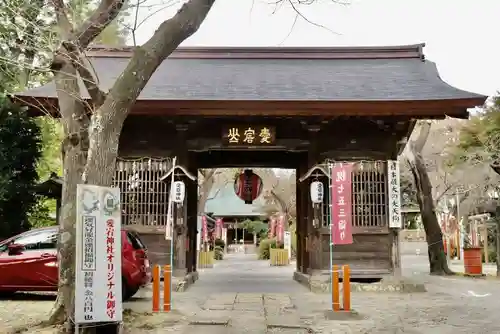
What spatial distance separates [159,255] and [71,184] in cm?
588

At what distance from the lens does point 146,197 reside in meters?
13.1

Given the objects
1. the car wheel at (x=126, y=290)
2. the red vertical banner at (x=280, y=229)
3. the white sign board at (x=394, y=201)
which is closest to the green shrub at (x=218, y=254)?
the red vertical banner at (x=280, y=229)

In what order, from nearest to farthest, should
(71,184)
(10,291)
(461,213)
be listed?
(71,184), (10,291), (461,213)

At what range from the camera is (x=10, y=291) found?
430 inches

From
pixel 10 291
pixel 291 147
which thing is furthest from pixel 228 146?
pixel 10 291

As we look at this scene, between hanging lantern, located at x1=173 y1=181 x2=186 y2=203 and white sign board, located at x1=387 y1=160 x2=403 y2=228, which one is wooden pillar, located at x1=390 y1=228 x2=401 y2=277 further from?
hanging lantern, located at x1=173 y1=181 x2=186 y2=203

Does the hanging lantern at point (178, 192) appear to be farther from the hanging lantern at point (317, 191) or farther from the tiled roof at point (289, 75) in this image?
the hanging lantern at point (317, 191)

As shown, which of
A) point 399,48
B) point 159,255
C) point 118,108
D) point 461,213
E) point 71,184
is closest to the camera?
point 118,108

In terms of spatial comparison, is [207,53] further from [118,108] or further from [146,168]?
[118,108]

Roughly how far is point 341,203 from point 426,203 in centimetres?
845

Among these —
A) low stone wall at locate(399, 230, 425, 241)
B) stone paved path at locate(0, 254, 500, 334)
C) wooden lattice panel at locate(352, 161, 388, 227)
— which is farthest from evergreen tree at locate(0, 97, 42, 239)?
low stone wall at locate(399, 230, 425, 241)

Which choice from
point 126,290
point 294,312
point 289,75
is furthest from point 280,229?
point 294,312

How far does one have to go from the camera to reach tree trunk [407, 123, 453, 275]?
18078 mm

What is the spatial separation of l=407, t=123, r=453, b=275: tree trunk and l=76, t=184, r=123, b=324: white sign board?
1362 centimetres
